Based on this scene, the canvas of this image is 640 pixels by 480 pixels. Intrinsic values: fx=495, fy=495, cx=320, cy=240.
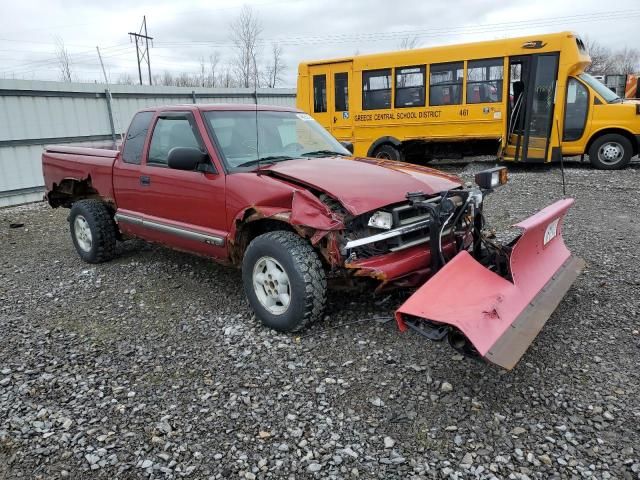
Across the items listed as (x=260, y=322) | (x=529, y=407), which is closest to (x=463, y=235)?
(x=529, y=407)

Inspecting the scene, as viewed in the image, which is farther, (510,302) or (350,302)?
(350,302)

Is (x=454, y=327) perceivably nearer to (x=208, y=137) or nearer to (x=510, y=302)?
(x=510, y=302)

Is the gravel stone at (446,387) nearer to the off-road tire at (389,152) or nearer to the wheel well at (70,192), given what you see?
the wheel well at (70,192)

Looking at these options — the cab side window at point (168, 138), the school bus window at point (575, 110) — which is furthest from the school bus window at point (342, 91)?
the cab side window at point (168, 138)

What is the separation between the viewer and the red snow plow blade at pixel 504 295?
9.29 feet

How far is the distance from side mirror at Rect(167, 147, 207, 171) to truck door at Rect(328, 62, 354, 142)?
387 inches

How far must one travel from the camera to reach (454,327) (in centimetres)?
278

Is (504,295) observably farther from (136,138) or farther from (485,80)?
(485,80)

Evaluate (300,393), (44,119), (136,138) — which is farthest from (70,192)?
(44,119)

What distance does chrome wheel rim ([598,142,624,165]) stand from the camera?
11.6 m

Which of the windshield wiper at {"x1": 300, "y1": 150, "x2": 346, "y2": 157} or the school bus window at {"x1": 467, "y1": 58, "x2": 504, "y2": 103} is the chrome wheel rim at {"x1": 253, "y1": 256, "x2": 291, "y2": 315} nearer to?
the windshield wiper at {"x1": 300, "y1": 150, "x2": 346, "y2": 157}

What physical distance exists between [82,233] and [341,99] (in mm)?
9102

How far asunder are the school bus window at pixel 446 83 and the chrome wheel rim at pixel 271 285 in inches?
385

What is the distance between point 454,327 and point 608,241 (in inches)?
169
